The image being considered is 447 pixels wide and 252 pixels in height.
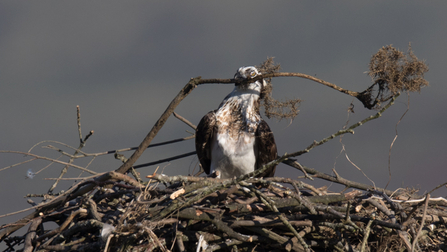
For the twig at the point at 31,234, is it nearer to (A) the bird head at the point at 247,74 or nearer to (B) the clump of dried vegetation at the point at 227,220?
(B) the clump of dried vegetation at the point at 227,220

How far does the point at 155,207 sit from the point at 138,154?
4.01 ft

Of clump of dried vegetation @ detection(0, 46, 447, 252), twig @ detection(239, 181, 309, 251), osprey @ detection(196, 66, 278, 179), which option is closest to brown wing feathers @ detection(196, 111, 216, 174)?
osprey @ detection(196, 66, 278, 179)

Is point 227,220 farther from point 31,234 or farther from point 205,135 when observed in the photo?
point 205,135

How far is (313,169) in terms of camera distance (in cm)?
532

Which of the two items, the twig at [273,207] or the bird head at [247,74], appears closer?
the twig at [273,207]

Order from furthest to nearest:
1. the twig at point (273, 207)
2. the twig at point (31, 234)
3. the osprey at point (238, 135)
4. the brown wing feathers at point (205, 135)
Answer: the brown wing feathers at point (205, 135) < the osprey at point (238, 135) < the twig at point (31, 234) < the twig at point (273, 207)

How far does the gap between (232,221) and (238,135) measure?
7.02ft

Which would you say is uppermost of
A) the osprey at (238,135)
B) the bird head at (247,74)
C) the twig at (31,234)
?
the bird head at (247,74)

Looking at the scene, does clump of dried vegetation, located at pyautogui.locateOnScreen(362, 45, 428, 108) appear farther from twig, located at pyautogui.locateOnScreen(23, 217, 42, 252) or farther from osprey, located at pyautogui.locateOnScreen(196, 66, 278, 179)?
twig, located at pyautogui.locateOnScreen(23, 217, 42, 252)

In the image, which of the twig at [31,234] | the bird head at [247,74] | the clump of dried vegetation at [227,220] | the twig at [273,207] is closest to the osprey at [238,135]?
the bird head at [247,74]

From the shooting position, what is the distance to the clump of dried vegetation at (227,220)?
320 cm

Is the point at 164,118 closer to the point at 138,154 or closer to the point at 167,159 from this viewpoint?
the point at 138,154

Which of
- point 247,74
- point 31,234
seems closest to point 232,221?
point 31,234

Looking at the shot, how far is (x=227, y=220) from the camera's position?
345 centimetres
